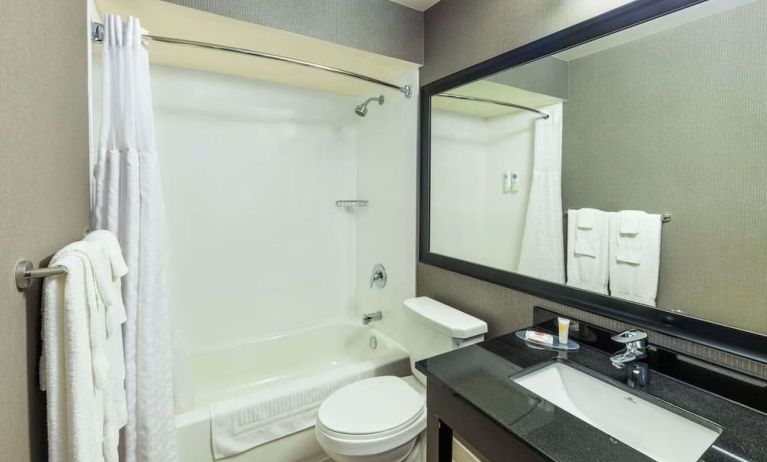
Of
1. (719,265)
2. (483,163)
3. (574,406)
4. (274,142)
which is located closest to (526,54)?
(483,163)

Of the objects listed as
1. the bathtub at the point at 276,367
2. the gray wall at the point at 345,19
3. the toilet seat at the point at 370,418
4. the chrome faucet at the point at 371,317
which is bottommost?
the bathtub at the point at 276,367

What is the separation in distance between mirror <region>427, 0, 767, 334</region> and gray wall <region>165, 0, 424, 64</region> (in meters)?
0.55

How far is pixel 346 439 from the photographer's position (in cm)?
137

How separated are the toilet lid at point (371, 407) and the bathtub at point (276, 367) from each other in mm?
262

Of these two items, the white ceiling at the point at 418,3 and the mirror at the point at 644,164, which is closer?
the mirror at the point at 644,164

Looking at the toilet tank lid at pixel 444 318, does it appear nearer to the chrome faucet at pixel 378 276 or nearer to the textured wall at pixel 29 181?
the chrome faucet at pixel 378 276

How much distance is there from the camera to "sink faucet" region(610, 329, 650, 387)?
1.05m

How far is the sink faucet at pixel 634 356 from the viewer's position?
105 centimetres

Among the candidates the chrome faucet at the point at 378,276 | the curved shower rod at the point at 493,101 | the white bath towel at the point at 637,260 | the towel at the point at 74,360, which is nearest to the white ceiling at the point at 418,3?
the curved shower rod at the point at 493,101

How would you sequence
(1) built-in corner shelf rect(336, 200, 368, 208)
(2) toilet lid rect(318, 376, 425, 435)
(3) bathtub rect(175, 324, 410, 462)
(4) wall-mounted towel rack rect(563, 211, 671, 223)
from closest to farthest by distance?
(4) wall-mounted towel rack rect(563, 211, 671, 223) < (2) toilet lid rect(318, 376, 425, 435) < (3) bathtub rect(175, 324, 410, 462) < (1) built-in corner shelf rect(336, 200, 368, 208)

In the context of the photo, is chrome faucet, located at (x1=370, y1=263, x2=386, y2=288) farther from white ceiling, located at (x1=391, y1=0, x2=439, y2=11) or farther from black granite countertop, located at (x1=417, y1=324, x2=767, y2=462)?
white ceiling, located at (x1=391, y1=0, x2=439, y2=11)

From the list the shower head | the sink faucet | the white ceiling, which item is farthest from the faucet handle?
the shower head

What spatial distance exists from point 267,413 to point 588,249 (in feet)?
5.23

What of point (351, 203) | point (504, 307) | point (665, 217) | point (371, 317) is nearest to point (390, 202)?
point (351, 203)
